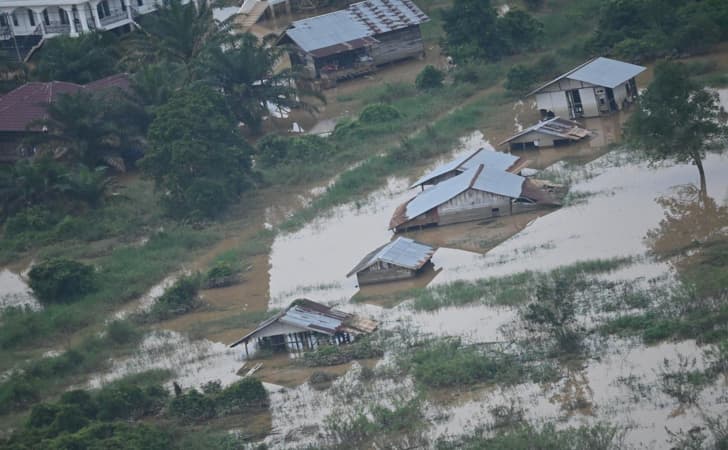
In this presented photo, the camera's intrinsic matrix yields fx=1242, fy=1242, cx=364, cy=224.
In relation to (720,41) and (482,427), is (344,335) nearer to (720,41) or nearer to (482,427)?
(482,427)

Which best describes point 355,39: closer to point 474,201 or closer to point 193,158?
point 193,158

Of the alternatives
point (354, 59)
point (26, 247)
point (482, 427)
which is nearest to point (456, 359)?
point (482, 427)

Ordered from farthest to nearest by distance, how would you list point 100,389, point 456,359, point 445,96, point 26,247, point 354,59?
point 354,59 < point 445,96 < point 26,247 < point 100,389 < point 456,359

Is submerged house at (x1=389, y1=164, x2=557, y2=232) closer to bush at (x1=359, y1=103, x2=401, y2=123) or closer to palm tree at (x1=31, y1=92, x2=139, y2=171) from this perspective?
bush at (x1=359, y1=103, x2=401, y2=123)

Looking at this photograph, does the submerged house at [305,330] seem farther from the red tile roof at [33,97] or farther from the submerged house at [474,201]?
the red tile roof at [33,97]

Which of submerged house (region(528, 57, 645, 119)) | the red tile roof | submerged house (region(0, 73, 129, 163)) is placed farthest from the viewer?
the red tile roof

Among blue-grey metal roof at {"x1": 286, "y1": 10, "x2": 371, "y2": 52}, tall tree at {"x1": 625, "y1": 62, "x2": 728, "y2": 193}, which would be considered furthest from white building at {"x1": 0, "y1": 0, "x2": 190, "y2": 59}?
tall tree at {"x1": 625, "y1": 62, "x2": 728, "y2": 193}
